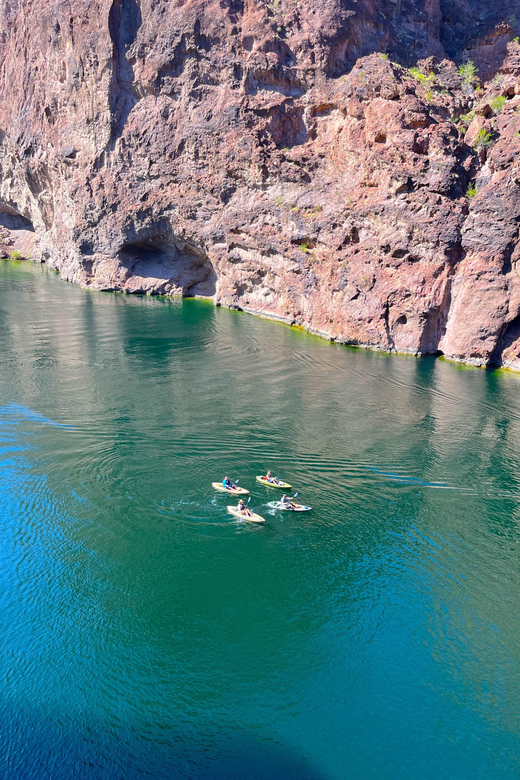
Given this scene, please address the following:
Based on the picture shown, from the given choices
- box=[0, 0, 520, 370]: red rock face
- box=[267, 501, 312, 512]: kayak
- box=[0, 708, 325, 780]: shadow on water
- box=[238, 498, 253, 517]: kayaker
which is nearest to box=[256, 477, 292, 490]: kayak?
box=[267, 501, 312, 512]: kayak

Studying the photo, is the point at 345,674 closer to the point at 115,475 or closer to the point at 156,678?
the point at 156,678

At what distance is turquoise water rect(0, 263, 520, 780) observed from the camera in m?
13.1

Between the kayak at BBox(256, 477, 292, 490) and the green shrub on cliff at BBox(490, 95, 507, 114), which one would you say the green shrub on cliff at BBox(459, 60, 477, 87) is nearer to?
the green shrub on cliff at BBox(490, 95, 507, 114)

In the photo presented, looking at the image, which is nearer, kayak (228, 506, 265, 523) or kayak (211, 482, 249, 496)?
kayak (228, 506, 265, 523)

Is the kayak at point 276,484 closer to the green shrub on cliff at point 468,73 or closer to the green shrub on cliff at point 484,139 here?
the green shrub on cliff at point 484,139

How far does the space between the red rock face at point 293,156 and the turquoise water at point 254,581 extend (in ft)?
43.2

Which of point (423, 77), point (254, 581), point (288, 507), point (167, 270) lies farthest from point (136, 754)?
point (167, 270)

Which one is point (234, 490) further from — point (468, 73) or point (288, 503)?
point (468, 73)

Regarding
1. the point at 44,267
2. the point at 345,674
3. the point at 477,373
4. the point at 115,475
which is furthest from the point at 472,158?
the point at 44,267

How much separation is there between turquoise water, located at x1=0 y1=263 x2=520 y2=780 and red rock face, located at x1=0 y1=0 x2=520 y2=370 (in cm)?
1315

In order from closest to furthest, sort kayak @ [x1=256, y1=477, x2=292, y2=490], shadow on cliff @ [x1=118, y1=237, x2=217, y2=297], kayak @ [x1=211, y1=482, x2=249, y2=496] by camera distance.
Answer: kayak @ [x1=211, y1=482, x2=249, y2=496]
kayak @ [x1=256, y1=477, x2=292, y2=490]
shadow on cliff @ [x1=118, y1=237, x2=217, y2=297]

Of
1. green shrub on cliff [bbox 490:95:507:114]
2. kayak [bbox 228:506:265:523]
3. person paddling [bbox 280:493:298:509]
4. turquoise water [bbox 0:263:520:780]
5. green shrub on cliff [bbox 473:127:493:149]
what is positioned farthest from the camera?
green shrub on cliff [bbox 490:95:507:114]

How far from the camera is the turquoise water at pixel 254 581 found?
1312cm

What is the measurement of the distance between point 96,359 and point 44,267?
1895 inches
